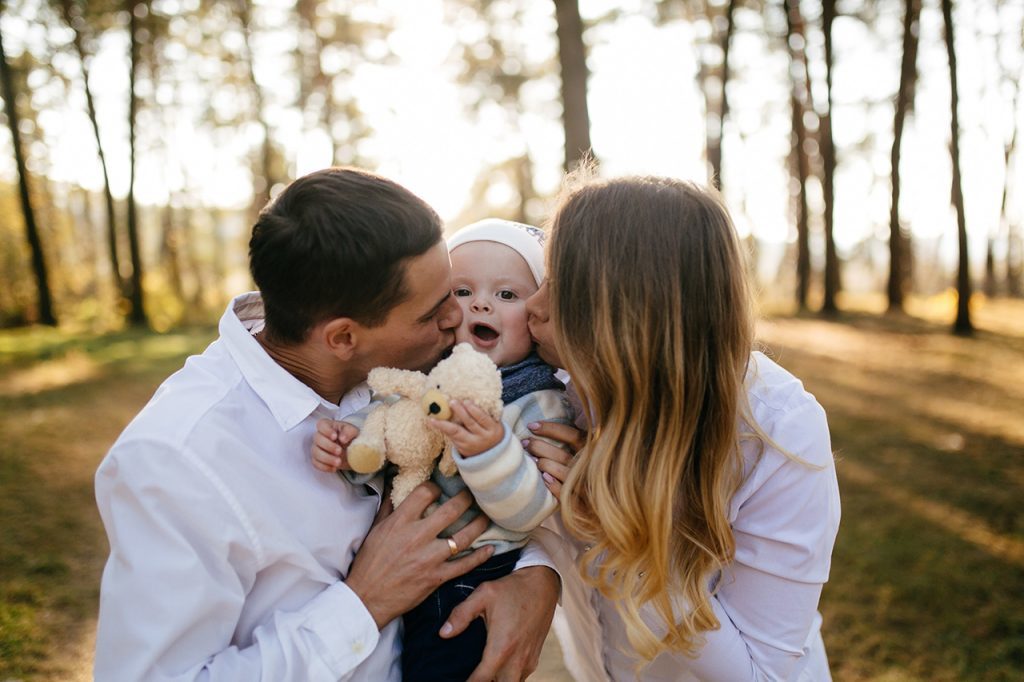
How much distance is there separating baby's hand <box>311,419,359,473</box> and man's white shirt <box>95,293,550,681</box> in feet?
0.30

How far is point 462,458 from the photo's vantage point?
1934 millimetres

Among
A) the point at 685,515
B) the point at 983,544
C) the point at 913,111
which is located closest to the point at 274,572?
the point at 685,515

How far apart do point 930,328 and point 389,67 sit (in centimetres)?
1376

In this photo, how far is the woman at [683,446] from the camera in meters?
1.97

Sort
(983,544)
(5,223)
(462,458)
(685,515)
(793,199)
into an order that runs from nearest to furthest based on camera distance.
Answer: (462,458), (685,515), (983,544), (5,223), (793,199)

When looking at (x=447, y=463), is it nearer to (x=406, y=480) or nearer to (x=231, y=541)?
(x=406, y=480)

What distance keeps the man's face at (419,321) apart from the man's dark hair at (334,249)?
1.2 inches

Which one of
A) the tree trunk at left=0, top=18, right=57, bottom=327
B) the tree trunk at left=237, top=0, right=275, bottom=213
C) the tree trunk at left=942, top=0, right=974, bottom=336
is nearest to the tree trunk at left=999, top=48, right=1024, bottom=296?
the tree trunk at left=942, top=0, right=974, bottom=336

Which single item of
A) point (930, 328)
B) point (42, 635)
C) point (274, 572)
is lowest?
point (930, 328)

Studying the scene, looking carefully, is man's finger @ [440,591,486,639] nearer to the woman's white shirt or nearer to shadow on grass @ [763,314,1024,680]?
the woman's white shirt

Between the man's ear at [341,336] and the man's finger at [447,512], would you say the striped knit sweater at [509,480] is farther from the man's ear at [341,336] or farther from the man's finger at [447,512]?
Result: the man's ear at [341,336]

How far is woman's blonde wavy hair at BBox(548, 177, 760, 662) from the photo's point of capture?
6.45 feet

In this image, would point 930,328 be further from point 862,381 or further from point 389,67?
point 389,67

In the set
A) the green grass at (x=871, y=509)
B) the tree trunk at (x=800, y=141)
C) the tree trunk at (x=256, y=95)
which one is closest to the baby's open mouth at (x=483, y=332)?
the green grass at (x=871, y=509)
